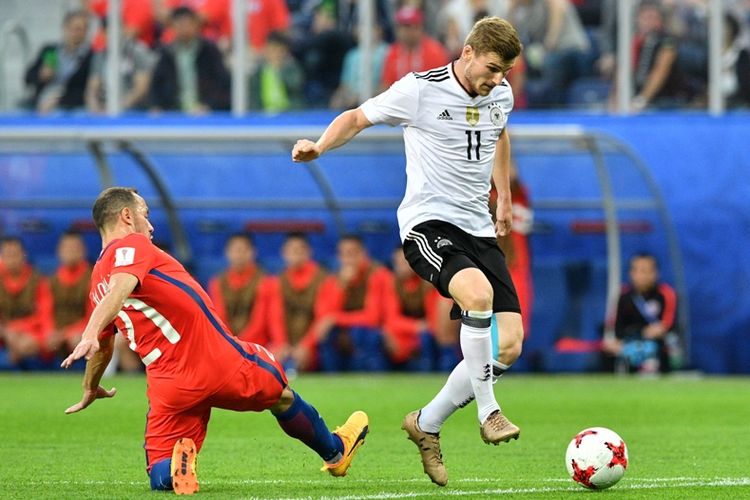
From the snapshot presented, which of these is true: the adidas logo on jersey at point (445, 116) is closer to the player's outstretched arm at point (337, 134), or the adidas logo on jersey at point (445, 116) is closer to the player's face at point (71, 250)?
the player's outstretched arm at point (337, 134)

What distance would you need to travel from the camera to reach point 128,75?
18016 millimetres

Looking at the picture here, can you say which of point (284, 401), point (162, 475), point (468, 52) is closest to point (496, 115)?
point (468, 52)

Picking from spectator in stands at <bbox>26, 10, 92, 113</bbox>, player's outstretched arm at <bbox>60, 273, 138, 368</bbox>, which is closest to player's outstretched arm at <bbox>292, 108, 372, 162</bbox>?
player's outstretched arm at <bbox>60, 273, 138, 368</bbox>

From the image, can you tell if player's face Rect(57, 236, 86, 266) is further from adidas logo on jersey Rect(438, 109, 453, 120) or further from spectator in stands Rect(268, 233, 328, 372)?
adidas logo on jersey Rect(438, 109, 453, 120)

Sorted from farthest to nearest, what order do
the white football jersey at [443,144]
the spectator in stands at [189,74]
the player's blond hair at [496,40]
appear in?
1. the spectator in stands at [189,74]
2. the white football jersey at [443,144]
3. the player's blond hair at [496,40]

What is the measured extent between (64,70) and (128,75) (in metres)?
0.87

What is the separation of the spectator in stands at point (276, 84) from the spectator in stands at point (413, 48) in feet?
4.26

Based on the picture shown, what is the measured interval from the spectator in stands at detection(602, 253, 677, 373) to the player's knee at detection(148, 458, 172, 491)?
32.2 ft

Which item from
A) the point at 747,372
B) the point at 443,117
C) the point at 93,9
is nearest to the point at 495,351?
the point at 443,117

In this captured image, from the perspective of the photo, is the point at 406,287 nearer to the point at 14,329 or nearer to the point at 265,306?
the point at 265,306

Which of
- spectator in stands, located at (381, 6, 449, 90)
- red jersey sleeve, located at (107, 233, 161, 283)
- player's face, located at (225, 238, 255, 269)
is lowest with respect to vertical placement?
player's face, located at (225, 238, 255, 269)

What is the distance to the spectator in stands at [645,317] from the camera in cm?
1572

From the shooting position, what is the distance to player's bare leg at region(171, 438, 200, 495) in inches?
250

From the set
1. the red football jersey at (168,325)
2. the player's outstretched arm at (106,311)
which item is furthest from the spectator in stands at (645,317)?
the player's outstretched arm at (106,311)
